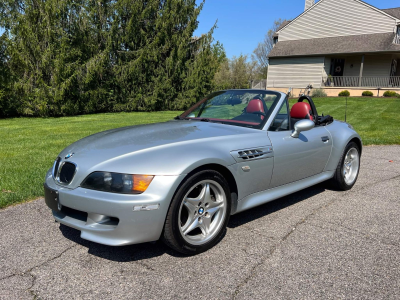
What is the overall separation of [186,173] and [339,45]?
93.1ft

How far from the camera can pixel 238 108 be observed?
4008 mm

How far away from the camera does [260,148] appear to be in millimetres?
3285

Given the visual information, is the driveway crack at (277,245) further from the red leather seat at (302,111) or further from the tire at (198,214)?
the red leather seat at (302,111)

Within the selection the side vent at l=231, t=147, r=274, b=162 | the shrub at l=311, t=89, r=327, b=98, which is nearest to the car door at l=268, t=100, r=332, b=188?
the side vent at l=231, t=147, r=274, b=162

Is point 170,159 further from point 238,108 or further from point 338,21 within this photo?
point 338,21

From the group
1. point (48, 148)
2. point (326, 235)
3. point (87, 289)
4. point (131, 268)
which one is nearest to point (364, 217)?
point (326, 235)

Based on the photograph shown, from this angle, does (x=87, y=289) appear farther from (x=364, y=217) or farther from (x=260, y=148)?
(x=364, y=217)

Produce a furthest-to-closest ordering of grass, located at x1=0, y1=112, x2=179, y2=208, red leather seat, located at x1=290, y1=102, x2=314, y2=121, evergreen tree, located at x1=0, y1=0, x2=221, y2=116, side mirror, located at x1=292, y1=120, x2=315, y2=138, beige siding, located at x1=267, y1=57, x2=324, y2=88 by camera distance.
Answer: beige siding, located at x1=267, y1=57, x2=324, y2=88
evergreen tree, located at x1=0, y1=0, x2=221, y2=116
red leather seat, located at x1=290, y1=102, x2=314, y2=121
grass, located at x1=0, y1=112, x2=179, y2=208
side mirror, located at x1=292, y1=120, x2=315, y2=138

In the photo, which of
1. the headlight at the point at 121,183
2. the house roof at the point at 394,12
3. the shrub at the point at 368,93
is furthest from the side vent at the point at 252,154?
the house roof at the point at 394,12

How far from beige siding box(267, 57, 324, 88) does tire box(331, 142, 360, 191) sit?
986 inches

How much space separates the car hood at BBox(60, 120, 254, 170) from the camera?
2723 mm

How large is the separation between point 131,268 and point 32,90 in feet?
47.0

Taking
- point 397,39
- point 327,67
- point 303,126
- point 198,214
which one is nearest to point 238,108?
point 303,126

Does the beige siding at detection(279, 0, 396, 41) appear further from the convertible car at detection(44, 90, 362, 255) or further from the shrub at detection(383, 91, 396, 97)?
the convertible car at detection(44, 90, 362, 255)
